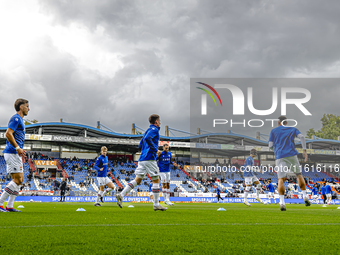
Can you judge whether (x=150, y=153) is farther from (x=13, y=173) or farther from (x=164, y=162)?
(x=164, y=162)

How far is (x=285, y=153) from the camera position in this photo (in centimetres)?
882

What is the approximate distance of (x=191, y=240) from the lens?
3107 mm

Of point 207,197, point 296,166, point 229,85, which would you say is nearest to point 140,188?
point 207,197

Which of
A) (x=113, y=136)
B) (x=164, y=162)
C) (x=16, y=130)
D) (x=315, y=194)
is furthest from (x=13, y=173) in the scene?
(x=113, y=136)

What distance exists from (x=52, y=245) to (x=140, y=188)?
36.8 m

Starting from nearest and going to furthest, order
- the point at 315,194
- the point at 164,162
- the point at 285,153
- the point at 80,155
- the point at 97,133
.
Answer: the point at 285,153 → the point at 164,162 → the point at 315,194 → the point at 97,133 → the point at 80,155

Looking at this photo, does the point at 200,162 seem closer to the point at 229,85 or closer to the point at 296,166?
the point at 229,85

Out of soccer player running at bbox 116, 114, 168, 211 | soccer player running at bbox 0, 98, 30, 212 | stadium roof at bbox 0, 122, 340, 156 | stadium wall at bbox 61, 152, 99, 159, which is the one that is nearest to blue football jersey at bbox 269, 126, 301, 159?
soccer player running at bbox 116, 114, 168, 211

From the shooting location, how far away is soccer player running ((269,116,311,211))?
872 cm

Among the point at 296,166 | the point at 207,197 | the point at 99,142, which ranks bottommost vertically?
the point at 207,197

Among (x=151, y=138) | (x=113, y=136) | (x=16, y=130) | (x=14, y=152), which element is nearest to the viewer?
(x=14, y=152)

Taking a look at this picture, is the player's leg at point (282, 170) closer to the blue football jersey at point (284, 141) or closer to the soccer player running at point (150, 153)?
the blue football jersey at point (284, 141)

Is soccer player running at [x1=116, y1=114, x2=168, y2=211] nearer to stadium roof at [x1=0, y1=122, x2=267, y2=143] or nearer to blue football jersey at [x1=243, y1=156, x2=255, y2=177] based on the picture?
blue football jersey at [x1=243, y1=156, x2=255, y2=177]

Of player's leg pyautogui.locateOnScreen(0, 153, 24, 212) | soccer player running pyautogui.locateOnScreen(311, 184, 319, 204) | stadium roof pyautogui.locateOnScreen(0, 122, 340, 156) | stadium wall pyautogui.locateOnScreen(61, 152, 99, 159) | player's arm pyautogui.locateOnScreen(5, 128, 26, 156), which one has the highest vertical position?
stadium roof pyautogui.locateOnScreen(0, 122, 340, 156)
